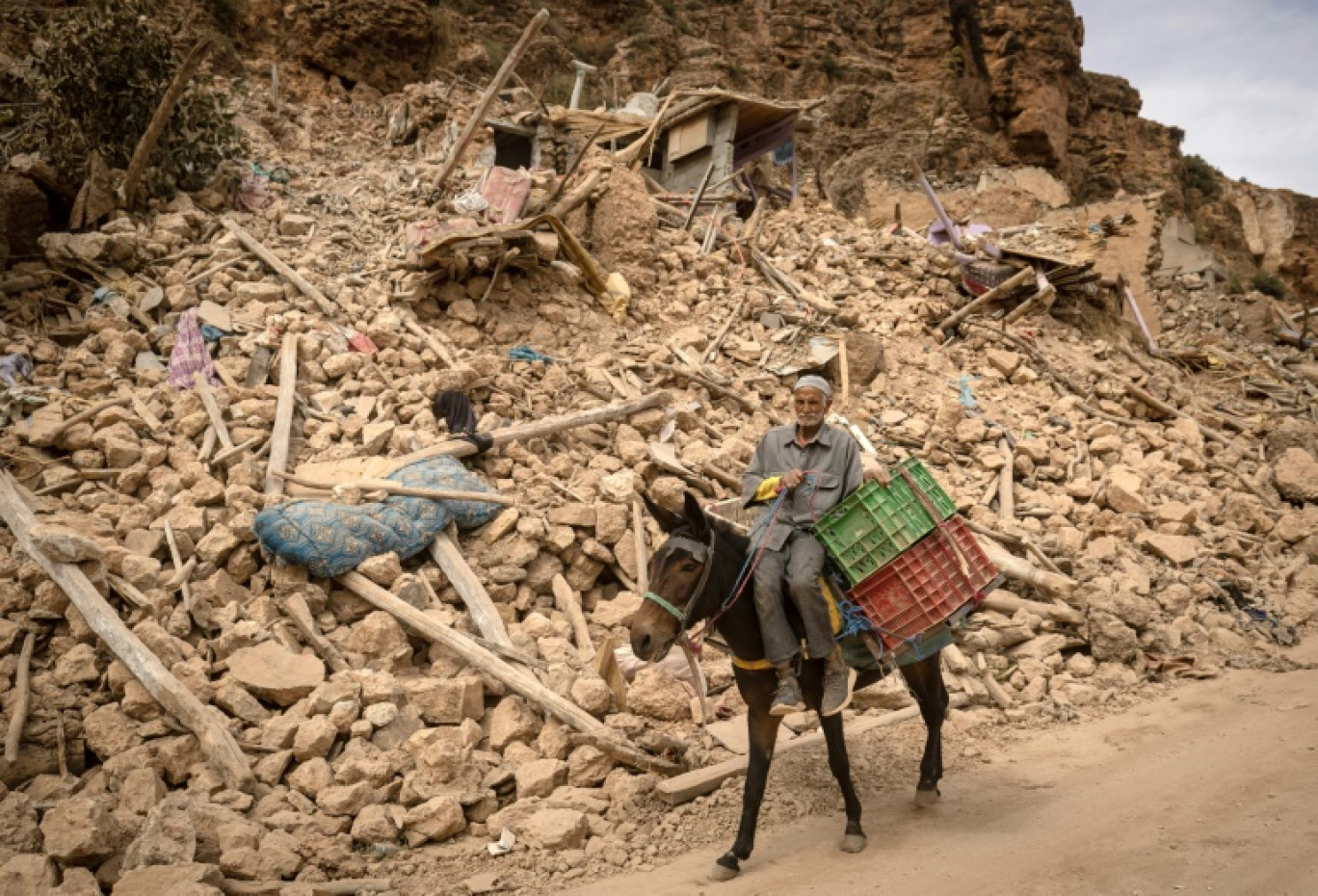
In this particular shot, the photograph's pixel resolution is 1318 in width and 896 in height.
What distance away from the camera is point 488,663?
5.70 m

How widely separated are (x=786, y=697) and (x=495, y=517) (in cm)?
340

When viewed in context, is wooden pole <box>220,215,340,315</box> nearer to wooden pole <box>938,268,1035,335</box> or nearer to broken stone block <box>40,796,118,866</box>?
broken stone block <box>40,796,118,866</box>

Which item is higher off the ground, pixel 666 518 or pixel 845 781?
pixel 666 518

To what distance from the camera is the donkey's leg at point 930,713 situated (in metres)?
5.04

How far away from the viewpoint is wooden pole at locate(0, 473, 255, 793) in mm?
4723

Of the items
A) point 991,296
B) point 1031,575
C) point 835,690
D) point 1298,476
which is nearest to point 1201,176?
point 991,296

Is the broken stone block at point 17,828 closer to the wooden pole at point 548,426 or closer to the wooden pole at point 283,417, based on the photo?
the wooden pole at point 283,417

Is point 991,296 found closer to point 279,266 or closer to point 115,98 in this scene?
point 279,266

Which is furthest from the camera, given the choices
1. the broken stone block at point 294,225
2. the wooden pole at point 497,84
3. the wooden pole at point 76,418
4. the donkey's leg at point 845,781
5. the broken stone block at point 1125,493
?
the wooden pole at point 497,84

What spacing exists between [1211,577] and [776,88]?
33.0 m

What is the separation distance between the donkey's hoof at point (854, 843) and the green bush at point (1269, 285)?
35.4m

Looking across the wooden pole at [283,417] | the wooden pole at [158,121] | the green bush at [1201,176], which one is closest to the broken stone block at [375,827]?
the wooden pole at [283,417]

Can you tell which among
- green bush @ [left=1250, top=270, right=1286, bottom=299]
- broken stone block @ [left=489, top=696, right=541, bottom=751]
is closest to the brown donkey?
broken stone block @ [left=489, top=696, right=541, bottom=751]

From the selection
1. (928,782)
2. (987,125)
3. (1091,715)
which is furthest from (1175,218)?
(928,782)
